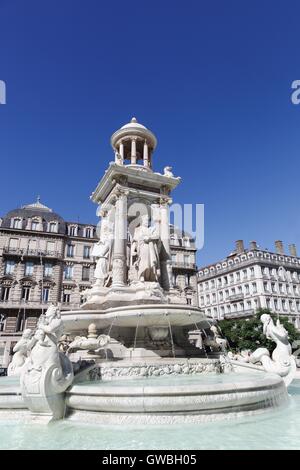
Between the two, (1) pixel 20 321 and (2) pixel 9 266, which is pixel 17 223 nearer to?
(2) pixel 9 266

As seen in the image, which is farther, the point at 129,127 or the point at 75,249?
the point at 75,249

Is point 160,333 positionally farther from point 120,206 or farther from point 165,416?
point 120,206

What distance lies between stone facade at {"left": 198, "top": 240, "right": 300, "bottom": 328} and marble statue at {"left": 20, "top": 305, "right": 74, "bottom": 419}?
52233 millimetres

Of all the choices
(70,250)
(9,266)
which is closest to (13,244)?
(9,266)

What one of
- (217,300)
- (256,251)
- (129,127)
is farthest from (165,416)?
(217,300)

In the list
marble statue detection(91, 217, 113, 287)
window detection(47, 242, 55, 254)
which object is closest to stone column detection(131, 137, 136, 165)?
marble statue detection(91, 217, 113, 287)

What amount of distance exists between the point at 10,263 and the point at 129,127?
31.6 meters

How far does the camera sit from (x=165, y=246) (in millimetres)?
13172

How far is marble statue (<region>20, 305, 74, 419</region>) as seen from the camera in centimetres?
518

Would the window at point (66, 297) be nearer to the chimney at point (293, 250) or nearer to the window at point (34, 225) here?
the window at point (34, 225)

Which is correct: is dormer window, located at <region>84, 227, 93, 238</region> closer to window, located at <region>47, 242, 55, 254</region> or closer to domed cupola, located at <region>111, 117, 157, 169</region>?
window, located at <region>47, 242, 55, 254</region>

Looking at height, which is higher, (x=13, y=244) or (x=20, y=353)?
(x=13, y=244)

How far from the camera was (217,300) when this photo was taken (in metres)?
63.9

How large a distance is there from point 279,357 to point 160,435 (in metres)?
5.04
